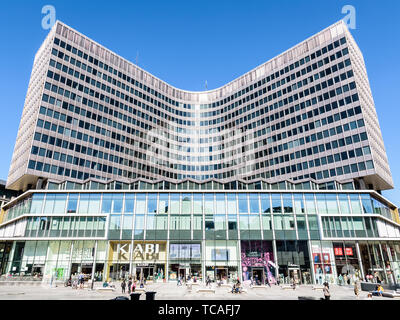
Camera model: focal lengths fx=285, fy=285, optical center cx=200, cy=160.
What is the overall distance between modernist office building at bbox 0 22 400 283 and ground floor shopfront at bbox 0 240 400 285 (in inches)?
6.5

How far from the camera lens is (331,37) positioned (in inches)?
2714

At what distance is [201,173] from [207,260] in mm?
45860

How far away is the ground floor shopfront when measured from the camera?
43.8 meters

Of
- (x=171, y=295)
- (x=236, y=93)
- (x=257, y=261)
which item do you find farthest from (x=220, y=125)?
(x=171, y=295)

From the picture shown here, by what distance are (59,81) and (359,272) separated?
68.6 meters

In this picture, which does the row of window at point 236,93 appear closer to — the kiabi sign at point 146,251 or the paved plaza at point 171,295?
the kiabi sign at point 146,251

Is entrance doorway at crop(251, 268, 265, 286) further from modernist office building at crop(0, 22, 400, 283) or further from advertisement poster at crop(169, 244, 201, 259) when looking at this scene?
advertisement poster at crop(169, 244, 201, 259)

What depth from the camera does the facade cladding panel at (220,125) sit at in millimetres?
60094

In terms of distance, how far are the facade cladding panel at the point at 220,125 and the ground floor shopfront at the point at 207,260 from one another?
39.7 feet

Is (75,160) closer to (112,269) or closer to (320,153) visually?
(112,269)

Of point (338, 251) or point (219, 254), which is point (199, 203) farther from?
point (338, 251)

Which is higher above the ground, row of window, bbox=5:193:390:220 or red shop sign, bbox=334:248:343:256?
row of window, bbox=5:193:390:220

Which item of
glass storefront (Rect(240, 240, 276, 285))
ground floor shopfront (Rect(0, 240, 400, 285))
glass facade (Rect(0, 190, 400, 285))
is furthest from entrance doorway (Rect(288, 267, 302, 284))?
glass storefront (Rect(240, 240, 276, 285))
